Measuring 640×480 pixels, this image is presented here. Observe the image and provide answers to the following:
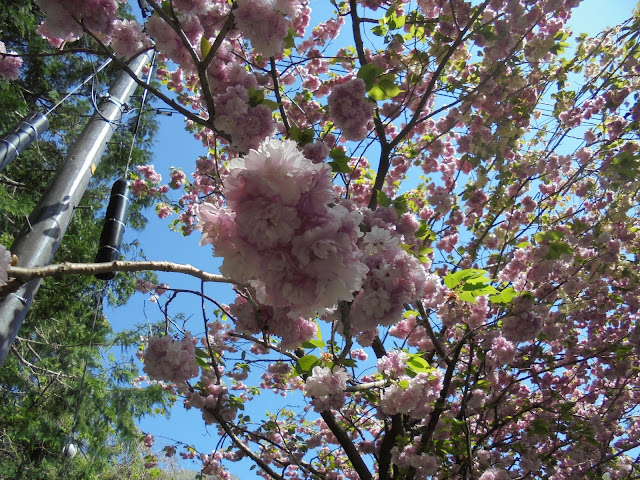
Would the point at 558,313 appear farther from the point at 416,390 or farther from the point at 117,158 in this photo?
the point at 117,158

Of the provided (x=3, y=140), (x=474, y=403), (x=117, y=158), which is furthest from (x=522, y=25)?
(x=117, y=158)

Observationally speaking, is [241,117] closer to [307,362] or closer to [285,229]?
[285,229]

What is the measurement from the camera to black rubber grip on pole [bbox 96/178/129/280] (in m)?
2.92

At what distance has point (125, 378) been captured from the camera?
785 cm

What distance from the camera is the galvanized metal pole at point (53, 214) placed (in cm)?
250

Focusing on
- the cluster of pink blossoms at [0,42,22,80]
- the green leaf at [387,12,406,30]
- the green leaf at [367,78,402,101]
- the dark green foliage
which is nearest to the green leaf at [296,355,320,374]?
the green leaf at [367,78,402,101]

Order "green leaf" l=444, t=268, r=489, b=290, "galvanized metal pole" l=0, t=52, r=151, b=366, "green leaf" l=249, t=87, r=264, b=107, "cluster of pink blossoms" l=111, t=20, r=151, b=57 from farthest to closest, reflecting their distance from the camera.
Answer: "galvanized metal pole" l=0, t=52, r=151, b=366 < "cluster of pink blossoms" l=111, t=20, r=151, b=57 < "green leaf" l=444, t=268, r=489, b=290 < "green leaf" l=249, t=87, r=264, b=107

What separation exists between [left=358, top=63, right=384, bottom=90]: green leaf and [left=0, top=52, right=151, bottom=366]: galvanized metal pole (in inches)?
91.4

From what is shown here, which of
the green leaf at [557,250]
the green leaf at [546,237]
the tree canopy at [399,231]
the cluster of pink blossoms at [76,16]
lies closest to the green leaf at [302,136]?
the tree canopy at [399,231]

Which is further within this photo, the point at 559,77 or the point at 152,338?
the point at 559,77

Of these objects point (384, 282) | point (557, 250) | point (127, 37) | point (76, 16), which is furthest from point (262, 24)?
point (557, 250)

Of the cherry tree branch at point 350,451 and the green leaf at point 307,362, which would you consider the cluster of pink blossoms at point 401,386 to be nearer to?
the green leaf at point 307,362

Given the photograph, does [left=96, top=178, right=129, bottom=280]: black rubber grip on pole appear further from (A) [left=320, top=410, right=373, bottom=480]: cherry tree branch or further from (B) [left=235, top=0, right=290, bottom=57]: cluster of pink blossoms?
(A) [left=320, top=410, right=373, bottom=480]: cherry tree branch

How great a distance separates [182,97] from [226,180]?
13.0 feet
